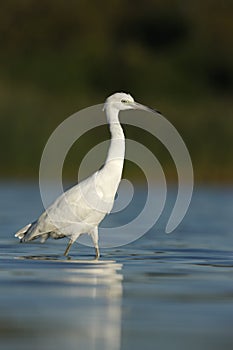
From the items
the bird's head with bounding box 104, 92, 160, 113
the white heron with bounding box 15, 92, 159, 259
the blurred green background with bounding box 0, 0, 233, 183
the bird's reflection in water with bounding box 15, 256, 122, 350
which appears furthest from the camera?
the blurred green background with bounding box 0, 0, 233, 183

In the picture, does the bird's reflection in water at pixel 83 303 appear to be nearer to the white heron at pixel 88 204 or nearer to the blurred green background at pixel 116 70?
the white heron at pixel 88 204

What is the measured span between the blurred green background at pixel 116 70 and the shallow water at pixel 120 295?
45.9 ft

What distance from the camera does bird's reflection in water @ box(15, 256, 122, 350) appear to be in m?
7.95

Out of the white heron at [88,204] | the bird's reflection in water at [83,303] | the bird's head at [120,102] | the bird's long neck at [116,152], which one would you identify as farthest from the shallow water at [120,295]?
the bird's head at [120,102]

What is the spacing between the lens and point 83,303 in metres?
9.51

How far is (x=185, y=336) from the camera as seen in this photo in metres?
8.09

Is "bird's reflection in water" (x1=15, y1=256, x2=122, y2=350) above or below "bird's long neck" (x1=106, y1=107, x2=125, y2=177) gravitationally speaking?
below

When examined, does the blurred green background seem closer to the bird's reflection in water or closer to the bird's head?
the bird's head

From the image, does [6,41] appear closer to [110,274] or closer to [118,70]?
[118,70]

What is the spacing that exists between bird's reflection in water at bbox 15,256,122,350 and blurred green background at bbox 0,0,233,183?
58.0 feet

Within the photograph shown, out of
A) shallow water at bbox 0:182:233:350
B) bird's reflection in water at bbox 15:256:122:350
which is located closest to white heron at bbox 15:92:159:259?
shallow water at bbox 0:182:233:350

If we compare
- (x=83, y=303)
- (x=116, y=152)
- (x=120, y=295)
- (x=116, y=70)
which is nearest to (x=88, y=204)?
(x=116, y=152)

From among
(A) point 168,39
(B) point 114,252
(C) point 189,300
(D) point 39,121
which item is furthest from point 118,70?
(C) point 189,300

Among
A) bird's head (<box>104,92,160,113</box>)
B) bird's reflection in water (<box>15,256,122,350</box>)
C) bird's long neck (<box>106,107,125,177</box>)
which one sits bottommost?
bird's reflection in water (<box>15,256,122,350</box>)
